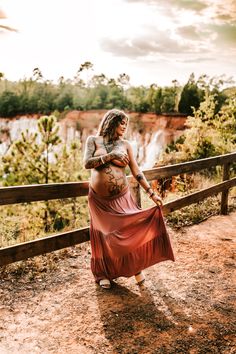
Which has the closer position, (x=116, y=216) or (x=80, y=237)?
(x=116, y=216)

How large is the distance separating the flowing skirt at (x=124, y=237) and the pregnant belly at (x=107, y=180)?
0.21ft

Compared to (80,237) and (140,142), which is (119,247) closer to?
(80,237)

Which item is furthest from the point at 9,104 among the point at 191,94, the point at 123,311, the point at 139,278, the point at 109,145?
the point at 123,311

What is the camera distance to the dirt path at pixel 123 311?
2.65m

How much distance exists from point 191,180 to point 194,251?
471 cm

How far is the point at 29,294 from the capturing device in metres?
3.40

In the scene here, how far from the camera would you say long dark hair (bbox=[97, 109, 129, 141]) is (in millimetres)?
3357

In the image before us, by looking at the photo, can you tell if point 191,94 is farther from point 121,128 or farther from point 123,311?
point 123,311

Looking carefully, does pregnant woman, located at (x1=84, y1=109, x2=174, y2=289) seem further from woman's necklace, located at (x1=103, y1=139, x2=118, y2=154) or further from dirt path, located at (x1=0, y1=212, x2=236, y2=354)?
dirt path, located at (x1=0, y1=212, x2=236, y2=354)

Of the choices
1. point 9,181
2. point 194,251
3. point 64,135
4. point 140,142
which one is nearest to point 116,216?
point 194,251

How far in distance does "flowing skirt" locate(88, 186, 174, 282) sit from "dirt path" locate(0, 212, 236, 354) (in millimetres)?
343

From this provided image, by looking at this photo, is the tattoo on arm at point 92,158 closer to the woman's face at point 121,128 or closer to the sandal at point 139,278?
the woman's face at point 121,128

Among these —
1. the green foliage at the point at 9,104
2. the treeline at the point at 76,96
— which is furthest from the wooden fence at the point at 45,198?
the green foliage at the point at 9,104

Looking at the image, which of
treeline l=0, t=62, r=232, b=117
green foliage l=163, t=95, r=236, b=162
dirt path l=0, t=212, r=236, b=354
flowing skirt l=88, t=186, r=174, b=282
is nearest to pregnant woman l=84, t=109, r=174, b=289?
flowing skirt l=88, t=186, r=174, b=282
